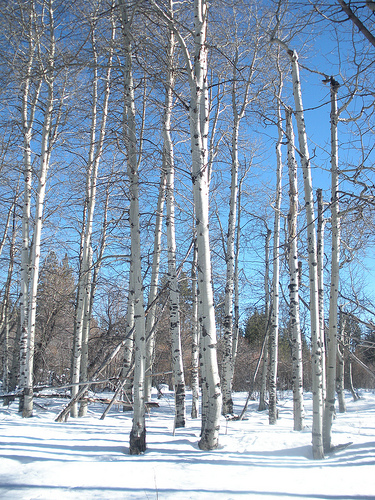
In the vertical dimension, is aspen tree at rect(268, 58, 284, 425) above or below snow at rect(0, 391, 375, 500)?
above

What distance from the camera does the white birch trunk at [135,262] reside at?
4566mm

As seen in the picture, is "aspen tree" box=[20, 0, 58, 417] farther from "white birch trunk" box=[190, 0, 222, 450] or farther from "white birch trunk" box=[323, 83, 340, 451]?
"white birch trunk" box=[323, 83, 340, 451]

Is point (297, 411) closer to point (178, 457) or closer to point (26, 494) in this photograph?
point (178, 457)

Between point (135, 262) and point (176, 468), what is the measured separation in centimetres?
254

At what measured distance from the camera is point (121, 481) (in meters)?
3.44

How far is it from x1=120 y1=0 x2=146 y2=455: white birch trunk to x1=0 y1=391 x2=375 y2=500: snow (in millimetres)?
340

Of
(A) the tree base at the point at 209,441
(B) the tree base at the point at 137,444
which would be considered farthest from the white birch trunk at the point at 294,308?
(B) the tree base at the point at 137,444

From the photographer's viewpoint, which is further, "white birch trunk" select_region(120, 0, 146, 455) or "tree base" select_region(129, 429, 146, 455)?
"white birch trunk" select_region(120, 0, 146, 455)

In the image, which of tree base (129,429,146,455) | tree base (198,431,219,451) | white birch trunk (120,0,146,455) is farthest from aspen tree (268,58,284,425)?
tree base (129,429,146,455)

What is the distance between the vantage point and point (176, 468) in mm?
3830

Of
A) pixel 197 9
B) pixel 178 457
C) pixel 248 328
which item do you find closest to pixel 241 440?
pixel 178 457

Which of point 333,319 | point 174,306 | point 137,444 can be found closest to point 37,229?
point 174,306

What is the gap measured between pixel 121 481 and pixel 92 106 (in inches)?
325

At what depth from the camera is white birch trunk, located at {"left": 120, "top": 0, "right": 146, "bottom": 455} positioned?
457 centimetres
